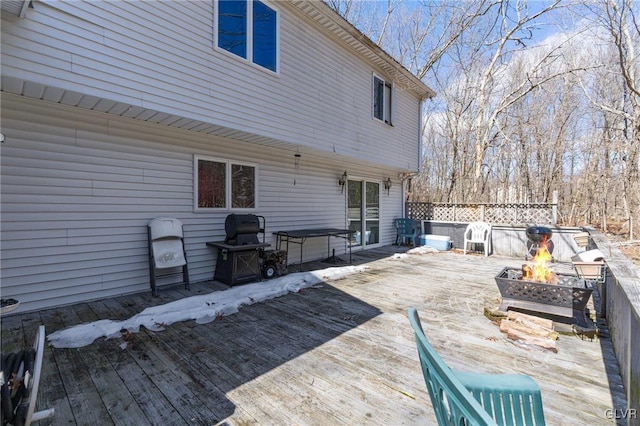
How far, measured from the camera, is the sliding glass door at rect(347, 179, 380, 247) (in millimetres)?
8544

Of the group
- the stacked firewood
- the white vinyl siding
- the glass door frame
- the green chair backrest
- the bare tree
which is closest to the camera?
the green chair backrest

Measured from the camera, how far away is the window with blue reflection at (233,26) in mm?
4543

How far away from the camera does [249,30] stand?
193 inches

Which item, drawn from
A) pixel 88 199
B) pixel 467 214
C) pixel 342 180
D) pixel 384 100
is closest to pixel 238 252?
pixel 88 199

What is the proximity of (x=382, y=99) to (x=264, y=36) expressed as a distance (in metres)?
4.28

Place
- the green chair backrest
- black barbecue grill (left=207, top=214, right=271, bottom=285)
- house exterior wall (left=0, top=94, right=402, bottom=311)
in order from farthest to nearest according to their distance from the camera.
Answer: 1. black barbecue grill (left=207, top=214, right=271, bottom=285)
2. house exterior wall (left=0, top=94, right=402, bottom=311)
3. the green chair backrest

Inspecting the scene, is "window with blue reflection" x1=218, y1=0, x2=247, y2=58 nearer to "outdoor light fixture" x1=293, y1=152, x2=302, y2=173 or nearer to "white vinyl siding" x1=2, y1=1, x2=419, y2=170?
"white vinyl siding" x1=2, y1=1, x2=419, y2=170

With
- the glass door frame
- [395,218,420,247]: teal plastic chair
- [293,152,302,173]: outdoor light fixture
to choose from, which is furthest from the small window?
[395,218,420,247]: teal plastic chair

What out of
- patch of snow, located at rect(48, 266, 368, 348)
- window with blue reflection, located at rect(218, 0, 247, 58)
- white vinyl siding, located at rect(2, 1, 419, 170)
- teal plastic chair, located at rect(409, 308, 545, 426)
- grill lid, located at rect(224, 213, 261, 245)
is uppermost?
window with blue reflection, located at rect(218, 0, 247, 58)

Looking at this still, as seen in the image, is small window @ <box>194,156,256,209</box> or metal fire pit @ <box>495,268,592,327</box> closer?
metal fire pit @ <box>495,268,592,327</box>

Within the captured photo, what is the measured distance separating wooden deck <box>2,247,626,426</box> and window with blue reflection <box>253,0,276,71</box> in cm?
406

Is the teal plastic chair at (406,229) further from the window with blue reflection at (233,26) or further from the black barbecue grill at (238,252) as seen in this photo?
the window with blue reflection at (233,26)

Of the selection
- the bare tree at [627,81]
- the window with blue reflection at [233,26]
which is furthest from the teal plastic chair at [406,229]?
the window with blue reflection at [233,26]

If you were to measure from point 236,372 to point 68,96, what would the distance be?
358 centimetres
